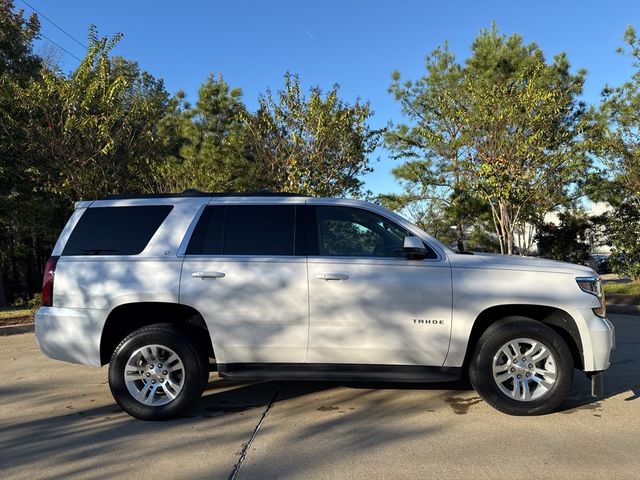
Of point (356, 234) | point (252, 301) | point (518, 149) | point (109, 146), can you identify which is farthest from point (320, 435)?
point (518, 149)

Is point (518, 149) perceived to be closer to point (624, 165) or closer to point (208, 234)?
point (624, 165)

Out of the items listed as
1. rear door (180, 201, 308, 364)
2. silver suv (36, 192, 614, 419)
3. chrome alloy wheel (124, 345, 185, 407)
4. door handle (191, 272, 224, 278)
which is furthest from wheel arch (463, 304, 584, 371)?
chrome alloy wheel (124, 345, 185, 407)

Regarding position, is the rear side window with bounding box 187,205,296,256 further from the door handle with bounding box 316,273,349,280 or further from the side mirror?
the side mirror

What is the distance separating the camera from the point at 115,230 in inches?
206

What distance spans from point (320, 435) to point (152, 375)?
1644 millimetres

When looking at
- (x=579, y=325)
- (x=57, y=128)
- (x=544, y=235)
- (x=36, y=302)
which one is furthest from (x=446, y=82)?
(x=579, y=325)

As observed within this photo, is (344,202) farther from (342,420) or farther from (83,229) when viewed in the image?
(83,229)

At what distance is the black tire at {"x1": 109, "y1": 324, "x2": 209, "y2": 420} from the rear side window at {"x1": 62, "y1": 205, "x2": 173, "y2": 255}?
2.79ft

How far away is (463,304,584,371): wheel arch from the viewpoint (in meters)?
4.91

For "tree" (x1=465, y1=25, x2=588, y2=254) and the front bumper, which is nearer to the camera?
the front bumper

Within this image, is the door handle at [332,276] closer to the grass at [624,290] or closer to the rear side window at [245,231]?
the rear side window at [245,231]

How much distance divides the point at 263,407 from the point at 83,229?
246 centimetres

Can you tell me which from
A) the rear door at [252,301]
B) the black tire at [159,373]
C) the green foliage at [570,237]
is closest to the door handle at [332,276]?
the rear door at [252,301]

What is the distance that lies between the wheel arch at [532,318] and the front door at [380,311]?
0.36 meters
